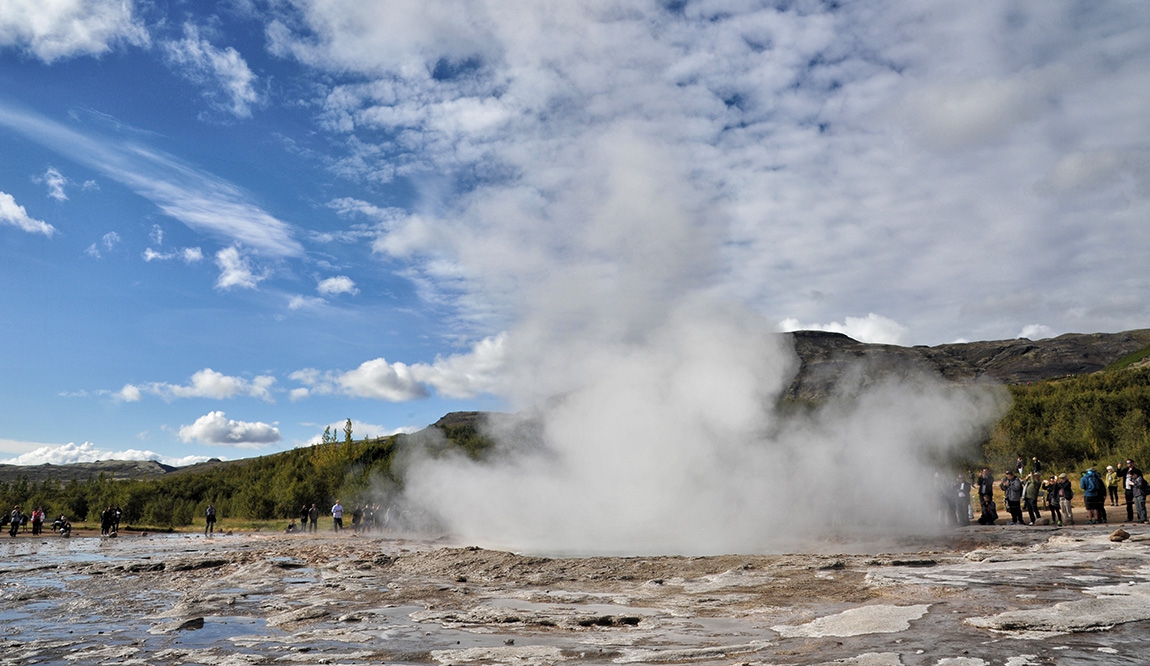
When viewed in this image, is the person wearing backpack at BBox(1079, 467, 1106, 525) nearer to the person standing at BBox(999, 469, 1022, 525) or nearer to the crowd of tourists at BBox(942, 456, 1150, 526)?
the crowd of tourists at BBox(942, 456, 1150, 526)

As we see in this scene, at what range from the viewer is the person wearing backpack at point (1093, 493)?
19172mm

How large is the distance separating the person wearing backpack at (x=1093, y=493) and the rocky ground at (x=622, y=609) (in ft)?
9.48

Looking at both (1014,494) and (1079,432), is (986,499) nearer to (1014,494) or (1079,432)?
(1014,494)

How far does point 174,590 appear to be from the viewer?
1344 centimetres

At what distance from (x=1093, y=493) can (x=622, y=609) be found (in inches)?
670

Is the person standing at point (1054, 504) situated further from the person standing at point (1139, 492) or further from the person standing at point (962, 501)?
the person standing at point (962, 501)

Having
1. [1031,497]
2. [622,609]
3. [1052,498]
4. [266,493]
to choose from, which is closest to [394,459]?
[266,493]

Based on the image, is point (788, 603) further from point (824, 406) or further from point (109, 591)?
point (824, 406)

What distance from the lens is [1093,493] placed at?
1927 centimetres

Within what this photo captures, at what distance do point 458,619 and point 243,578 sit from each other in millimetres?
7983

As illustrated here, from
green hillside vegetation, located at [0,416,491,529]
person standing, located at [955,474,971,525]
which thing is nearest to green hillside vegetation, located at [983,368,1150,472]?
person standing, located at [955,474,971,525]

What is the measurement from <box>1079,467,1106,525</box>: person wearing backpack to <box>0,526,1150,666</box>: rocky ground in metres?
2.89

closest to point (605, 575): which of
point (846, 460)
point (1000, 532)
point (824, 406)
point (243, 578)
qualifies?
point (243, 578)

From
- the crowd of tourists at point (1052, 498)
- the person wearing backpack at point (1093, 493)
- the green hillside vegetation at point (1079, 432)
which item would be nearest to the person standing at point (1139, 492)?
the crowd of tourists at point (1052, 498)
